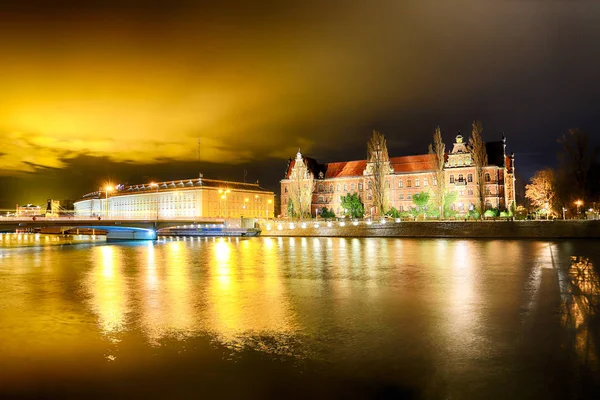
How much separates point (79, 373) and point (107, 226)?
176 ft

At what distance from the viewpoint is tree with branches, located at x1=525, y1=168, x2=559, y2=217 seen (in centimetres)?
7401

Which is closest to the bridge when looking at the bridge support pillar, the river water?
the bridge support pillar

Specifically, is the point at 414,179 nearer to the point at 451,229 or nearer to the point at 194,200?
the point at 451,229

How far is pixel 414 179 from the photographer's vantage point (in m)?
96.6

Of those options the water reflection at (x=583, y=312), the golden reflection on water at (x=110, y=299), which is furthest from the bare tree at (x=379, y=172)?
the golden reflection on water at (x=110, y=299)

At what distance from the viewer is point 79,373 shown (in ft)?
25.3

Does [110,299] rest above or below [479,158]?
below

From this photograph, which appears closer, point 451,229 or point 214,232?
point 451,229

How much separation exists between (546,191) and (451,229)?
35881mm

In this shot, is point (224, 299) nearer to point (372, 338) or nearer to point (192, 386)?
point (372, 338)

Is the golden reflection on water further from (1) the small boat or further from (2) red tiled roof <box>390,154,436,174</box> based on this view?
(2) red tiled roof <box>390,154,436,174</box>

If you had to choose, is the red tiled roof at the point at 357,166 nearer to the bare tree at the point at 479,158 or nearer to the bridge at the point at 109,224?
the bare tree at the point at 479,158

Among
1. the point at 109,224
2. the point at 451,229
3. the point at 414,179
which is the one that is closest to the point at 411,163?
the point at 414,179

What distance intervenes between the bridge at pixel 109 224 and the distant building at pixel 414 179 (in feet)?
113
